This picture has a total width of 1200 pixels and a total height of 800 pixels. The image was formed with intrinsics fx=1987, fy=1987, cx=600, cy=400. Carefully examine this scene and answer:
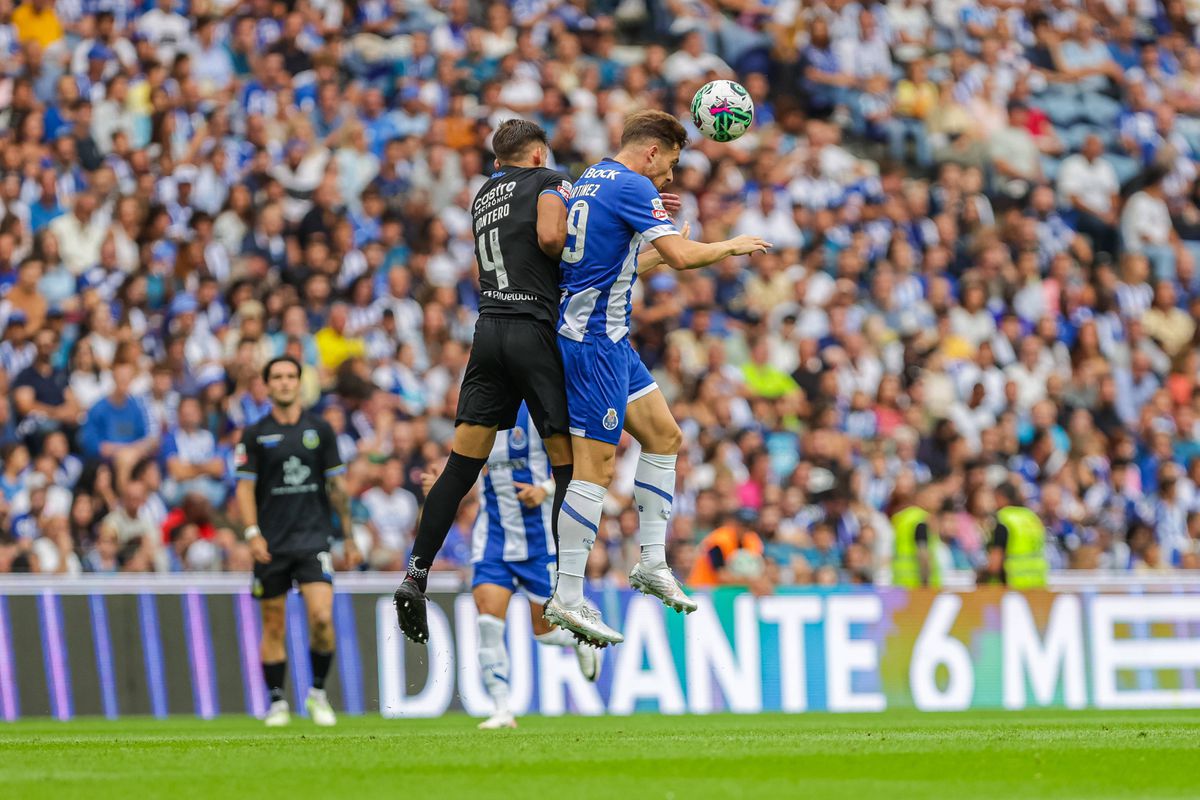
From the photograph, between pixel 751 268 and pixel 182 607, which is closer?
pixel 182 607

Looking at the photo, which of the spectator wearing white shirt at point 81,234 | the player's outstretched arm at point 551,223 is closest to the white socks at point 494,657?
the player's outstretched arm at point 551,223

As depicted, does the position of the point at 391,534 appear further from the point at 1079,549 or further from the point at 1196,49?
the point at 1196,49

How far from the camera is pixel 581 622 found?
10.6 meters

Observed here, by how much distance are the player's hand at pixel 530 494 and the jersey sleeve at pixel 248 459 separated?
8.34 ft

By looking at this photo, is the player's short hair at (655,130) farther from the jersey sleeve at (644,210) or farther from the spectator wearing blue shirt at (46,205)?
the spectator wearing blue shirt at (46,205)

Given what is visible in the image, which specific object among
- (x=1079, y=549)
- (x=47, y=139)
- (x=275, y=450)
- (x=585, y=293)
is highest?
(x=47, y=139)

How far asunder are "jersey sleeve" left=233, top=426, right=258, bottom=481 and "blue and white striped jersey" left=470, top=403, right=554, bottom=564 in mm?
2277

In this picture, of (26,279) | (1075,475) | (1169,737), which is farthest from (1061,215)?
(1169,737)

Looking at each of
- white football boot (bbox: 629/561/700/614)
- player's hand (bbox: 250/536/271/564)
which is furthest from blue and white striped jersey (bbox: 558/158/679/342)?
player's hand (bbox: 250/536/271/564)

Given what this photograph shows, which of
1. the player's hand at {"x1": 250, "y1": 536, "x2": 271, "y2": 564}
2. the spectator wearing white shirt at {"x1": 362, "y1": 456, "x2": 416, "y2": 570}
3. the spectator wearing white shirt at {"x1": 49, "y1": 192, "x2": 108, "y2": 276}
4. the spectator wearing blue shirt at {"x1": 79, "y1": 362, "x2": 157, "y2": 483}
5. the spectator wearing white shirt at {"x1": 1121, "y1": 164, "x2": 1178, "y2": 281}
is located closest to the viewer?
the player's hand at {"x1": 250, "y1": 536, "x2": 271, "y2": 564}

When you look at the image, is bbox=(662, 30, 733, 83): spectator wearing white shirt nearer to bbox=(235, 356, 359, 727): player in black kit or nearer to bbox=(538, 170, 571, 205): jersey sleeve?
bbox=(235, 356, 359, 727): player in black kit

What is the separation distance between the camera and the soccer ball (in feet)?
36.1

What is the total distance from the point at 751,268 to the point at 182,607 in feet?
26.3

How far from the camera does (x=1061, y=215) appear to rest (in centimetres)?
2481
